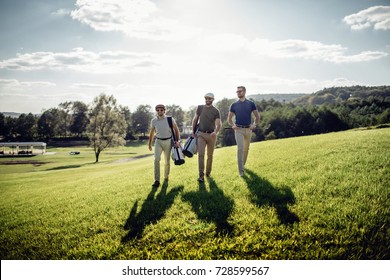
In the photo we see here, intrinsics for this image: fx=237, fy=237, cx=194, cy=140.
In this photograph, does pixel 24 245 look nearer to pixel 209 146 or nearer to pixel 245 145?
pixel 209 146

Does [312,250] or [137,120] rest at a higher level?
[137,120]

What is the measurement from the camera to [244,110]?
8938mm

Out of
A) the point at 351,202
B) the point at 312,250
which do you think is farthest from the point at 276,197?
the point at 312,250

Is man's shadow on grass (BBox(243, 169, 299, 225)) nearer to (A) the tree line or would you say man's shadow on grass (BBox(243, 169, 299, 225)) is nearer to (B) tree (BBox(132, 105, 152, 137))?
(A) the tree line

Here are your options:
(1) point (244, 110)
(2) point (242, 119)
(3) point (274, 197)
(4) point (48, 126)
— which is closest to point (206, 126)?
(2) point (242, 119)

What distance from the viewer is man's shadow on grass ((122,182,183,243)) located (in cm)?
542

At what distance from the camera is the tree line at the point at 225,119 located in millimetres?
74131

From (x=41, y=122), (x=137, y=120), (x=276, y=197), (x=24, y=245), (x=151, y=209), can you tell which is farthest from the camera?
(x=137, y=120)

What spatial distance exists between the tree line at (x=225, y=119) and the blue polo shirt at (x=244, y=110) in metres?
48.5

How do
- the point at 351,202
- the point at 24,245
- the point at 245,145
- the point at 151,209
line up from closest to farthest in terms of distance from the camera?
1. the point at 351,202
2. the point at 24,245
3. the point at 151,209
4. the point at 245,145

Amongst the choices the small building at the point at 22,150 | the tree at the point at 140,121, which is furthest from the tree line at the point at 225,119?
the small building at the point at 22,150

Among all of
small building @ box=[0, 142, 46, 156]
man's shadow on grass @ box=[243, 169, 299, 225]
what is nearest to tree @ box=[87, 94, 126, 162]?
small building @ box=[0, 142, 46, 156]

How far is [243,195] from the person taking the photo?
6559mm

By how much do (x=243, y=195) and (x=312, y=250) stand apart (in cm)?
268
